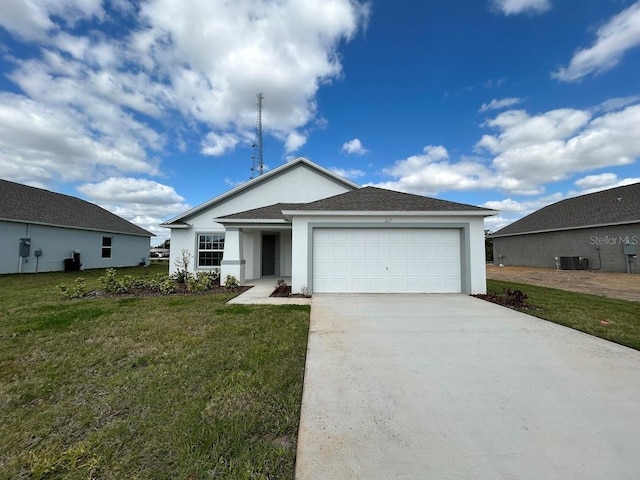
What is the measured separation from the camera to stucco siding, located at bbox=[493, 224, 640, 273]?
17172 millimetres

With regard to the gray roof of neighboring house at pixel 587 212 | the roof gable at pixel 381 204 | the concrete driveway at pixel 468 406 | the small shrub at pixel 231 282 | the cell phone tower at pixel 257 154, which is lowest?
the concrete driveway at pixel 468 406

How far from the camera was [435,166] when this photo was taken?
22094 mm

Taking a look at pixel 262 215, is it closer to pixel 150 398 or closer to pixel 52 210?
pixel 150 398

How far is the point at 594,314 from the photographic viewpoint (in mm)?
6934

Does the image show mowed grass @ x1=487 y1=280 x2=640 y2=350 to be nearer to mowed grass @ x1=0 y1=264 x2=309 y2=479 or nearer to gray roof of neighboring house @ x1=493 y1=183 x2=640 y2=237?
mowed grass @ x1=0 y1=264 x2=309 y2=479

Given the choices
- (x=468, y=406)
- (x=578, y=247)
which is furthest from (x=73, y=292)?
(x=578, y=247)

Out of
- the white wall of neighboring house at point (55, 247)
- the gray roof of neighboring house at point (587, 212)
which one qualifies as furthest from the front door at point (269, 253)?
the gray roof of neighboring house at point (587, 212)

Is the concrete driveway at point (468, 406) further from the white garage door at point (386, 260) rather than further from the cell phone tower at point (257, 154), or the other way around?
the cell phone tower at point (257, 154)

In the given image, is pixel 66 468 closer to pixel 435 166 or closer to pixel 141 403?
pixel 141 403

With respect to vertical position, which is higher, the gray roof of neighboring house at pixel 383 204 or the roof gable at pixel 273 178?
the roof gable at pixel 273 178

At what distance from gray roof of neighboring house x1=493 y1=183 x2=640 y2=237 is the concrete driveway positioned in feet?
61.8

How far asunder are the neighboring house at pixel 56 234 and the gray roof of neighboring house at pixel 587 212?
34.0m

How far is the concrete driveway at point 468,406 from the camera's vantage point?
83.9 inches

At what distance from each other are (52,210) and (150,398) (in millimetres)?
23874
